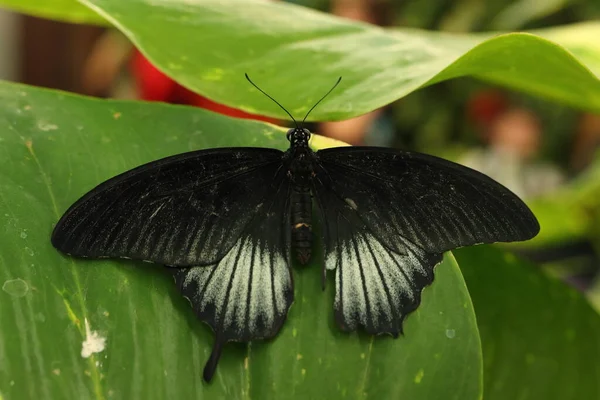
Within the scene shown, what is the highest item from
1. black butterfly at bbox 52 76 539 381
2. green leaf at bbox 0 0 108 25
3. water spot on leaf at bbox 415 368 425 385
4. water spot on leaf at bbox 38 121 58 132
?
green leaf at bbox 0 0 108 25

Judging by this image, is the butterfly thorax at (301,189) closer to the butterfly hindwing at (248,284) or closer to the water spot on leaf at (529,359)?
the butterfly hindwing at (248,284)

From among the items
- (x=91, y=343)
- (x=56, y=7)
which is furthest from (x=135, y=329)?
(x=56, y=7)

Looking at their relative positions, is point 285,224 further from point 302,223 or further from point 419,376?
point 419,376

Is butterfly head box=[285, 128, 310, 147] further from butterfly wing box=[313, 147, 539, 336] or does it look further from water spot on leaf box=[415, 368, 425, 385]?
water spot on leaf box=[415, 368, 425, 385]

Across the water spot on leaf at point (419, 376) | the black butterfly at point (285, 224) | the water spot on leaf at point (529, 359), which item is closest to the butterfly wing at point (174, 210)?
the black butterfly at point (285, 224)

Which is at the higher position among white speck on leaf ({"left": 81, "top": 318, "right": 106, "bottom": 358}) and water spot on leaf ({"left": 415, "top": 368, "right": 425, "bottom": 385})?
white speck on leaf ({"left": 81, "top": 318, "right": 106, "bottom": 358})

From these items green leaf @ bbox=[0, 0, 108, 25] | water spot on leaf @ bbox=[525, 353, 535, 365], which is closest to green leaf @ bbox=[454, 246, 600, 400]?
water spot on leaf @ bbox=[525, 353, 535, 365]

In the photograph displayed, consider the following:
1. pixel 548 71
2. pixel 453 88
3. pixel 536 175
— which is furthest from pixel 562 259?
pixel 548 71
